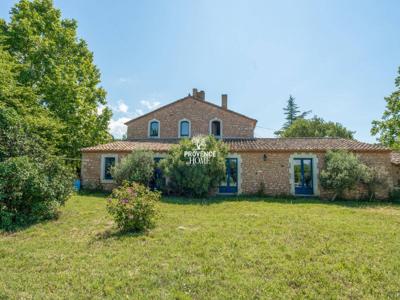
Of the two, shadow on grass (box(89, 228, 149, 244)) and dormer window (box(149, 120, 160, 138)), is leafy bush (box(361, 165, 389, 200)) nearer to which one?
shadow on grass (box(89, 228, 149, 244))

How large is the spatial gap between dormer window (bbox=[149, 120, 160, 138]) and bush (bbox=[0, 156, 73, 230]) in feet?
36.9

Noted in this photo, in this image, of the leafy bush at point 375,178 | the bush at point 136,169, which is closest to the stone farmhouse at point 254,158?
the leafy bush at point 375,178

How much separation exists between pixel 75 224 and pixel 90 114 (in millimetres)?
16088

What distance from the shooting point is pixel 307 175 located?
1495 cm

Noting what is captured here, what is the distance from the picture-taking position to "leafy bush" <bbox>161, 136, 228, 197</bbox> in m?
13.4

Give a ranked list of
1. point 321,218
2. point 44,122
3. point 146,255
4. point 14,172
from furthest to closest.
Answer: point 44,122 < point 321,218 < point 14,172 < point 146,255

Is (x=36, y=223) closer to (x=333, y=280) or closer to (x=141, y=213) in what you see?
(x=141, y=213)

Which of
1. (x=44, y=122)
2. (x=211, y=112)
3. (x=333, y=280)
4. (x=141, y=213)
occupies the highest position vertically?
(x=211, y=112)

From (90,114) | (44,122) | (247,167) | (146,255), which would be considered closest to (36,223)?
(146,255)

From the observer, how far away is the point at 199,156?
540 inches

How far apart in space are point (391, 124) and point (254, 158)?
13.1 metres

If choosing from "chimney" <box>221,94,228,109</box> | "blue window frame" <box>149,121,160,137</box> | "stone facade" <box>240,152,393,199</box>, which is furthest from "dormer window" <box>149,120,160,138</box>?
"stone facade" <box>240,152,393,199</box>

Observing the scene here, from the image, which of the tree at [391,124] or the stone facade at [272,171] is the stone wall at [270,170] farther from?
the tree at [391,124]

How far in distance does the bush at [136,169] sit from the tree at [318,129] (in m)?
29.6
